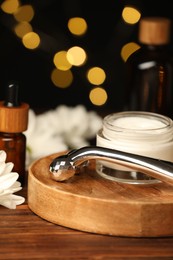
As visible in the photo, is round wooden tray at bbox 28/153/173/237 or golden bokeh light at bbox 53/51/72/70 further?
golden bokeh light at bbox 53/51/72/70

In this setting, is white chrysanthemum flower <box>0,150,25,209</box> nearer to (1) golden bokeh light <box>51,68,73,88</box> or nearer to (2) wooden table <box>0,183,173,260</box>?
(2) wooden table <box>0,183,173,260</box>

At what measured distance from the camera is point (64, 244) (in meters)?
0.96

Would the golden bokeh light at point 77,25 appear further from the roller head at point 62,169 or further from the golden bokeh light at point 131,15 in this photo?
the roller head at point 62,169

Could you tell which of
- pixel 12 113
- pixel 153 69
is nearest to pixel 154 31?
pixel 153 69

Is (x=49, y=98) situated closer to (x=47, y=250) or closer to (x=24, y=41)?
(x=24, y=41)

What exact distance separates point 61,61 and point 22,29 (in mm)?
110

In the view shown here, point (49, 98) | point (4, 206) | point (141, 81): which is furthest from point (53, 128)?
point (49, 98)

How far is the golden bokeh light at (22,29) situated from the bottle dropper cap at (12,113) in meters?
0.64

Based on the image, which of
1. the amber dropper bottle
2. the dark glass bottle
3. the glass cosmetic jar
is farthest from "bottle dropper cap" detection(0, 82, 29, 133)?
the dark glass bottle

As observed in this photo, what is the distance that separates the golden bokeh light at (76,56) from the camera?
1740 millimetres

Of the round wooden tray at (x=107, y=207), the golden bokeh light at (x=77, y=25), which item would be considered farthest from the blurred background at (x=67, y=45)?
the round wooden tray at (x=107, y=207)

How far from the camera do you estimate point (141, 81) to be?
135 centimetres

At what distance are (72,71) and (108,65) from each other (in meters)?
0.08

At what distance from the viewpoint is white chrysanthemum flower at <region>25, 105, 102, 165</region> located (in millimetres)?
1280
